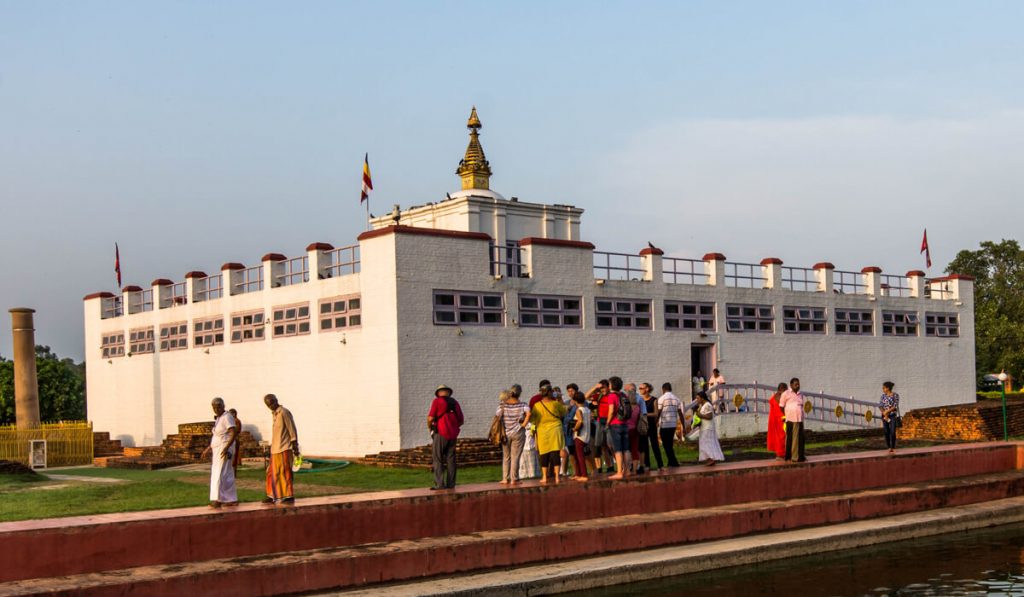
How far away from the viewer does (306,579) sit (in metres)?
13.6

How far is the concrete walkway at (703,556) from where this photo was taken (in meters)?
14.2

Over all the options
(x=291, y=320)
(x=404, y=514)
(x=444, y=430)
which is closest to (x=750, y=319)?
(x=291, y=320)

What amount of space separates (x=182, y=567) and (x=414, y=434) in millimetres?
14569

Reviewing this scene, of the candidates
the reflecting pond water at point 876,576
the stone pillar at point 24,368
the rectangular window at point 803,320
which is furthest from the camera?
the rectangular window at point 803,320

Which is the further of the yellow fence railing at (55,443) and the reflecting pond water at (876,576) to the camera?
the yellow fence railing at (55,443)

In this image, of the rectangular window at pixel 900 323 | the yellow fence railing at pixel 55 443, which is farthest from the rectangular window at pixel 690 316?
the yellow fence railing at pixel 55 443

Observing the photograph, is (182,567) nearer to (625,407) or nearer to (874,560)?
(625,407)

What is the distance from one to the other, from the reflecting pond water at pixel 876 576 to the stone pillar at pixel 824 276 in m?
21.6

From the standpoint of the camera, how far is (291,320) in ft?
103

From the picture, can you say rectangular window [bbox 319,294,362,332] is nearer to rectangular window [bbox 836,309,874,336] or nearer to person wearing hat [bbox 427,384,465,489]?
person wearing hat [bbox 427,384,465,489]

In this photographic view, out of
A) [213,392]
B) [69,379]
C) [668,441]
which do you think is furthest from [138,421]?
[668,441]

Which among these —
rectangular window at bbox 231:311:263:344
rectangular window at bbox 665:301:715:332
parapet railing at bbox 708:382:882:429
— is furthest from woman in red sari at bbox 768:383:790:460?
rectangular window at bbox 231:311:263:344

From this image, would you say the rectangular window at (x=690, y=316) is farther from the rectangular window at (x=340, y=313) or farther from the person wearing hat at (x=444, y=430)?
the person wearing hat at (x=444, y=430)

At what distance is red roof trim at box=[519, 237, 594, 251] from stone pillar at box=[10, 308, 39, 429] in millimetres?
16583
